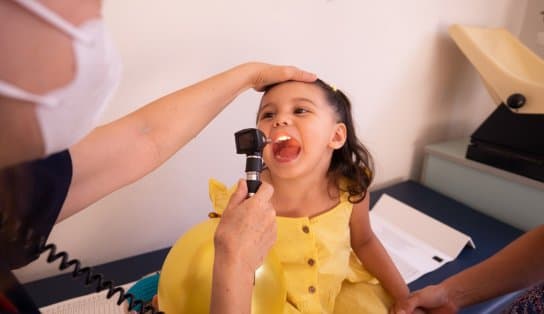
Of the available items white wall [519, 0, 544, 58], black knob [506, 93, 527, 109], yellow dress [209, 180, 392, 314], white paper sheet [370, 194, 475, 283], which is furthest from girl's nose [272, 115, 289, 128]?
white wall [519, 0, 544, 58]

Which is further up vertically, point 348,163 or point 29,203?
point 29,203

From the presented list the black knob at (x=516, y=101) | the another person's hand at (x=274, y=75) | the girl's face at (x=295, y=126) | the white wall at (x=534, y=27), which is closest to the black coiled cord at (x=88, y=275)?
the girl's face at (x=295, y=126)

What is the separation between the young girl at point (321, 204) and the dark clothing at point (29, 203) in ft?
1.35

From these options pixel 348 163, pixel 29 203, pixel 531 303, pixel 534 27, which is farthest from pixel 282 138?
pixel 534 27

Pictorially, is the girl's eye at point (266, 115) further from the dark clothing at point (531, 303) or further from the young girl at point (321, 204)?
the dark clothing at point (531, 303)

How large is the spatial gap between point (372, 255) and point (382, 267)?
0.04m

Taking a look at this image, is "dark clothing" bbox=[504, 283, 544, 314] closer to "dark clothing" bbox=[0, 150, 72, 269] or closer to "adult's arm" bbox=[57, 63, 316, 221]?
"adult's arm" bbox=[57, 63, 316, 221]

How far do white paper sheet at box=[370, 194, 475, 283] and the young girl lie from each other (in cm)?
20

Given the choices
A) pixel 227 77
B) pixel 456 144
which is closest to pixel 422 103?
pixel 456 144

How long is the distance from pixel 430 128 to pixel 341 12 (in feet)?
2.71

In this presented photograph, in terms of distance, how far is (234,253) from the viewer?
561 millimetres

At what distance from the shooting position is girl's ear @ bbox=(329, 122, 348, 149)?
1000 mm

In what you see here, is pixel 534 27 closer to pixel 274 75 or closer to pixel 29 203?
pixel 274 75

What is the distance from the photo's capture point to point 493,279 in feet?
2.95
